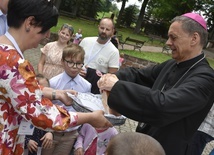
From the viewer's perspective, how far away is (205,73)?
82.2 inches

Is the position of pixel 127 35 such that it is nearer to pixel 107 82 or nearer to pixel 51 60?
pixel 51 60

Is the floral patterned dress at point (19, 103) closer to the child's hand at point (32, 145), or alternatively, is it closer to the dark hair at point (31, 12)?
the dark hair at point (31, 12)

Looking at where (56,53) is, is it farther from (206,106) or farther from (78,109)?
(206,106)

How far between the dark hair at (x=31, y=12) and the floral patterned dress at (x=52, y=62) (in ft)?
8.67

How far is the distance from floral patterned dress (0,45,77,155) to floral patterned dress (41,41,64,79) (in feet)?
8.49

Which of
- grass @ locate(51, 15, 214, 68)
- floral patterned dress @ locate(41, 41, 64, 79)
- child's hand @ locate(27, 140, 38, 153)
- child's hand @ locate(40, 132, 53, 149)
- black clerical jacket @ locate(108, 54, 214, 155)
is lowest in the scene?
grass @ locate(51, 15, 214, 68)

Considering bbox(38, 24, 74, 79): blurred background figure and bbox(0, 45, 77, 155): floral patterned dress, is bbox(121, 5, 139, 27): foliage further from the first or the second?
bbox(0, 45, 77, 155): floral patterned dress

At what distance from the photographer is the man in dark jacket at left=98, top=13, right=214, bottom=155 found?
1889 millimetres

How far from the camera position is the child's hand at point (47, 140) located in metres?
2.95

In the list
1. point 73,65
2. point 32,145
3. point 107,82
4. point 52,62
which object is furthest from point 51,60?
point 107,82

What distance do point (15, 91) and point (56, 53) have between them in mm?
2961

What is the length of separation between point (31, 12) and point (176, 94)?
1043mm

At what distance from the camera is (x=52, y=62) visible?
448 cm

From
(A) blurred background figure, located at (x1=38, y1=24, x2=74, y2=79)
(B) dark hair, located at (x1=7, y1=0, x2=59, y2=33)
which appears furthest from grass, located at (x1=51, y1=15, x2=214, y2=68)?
(B) dark hair, located at (x1=7, y1=0, x2=59, y2=33)
